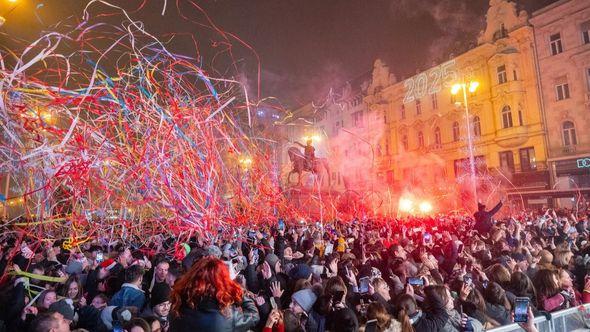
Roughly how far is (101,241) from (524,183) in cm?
3007

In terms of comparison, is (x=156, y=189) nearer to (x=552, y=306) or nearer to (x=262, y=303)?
(x=262, y=303)

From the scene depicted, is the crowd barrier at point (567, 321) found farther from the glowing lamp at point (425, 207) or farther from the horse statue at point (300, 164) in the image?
the glowing lamp at point (425, 207)

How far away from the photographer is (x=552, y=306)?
15.0 feet

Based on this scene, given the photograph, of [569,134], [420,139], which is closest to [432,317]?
[569,134]

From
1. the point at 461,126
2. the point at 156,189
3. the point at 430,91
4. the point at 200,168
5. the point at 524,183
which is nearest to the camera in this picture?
the point at 156,189

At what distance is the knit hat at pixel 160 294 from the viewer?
4.43 m

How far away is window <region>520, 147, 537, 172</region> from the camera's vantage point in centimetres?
2878

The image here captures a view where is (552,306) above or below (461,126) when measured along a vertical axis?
below

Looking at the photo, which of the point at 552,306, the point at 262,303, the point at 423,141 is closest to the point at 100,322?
the point at 262,303

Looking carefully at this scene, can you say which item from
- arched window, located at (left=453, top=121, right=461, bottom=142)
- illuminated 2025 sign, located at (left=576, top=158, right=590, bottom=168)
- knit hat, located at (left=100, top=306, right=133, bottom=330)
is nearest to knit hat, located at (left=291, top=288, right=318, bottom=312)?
knit hat, located at (left=100, top=306, right=133, bottom=330)

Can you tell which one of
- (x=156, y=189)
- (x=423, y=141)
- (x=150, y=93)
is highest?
(x=423, y=141)

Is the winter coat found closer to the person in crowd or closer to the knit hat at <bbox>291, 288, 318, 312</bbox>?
the person in crowd

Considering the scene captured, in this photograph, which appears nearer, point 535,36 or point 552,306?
point 552,306

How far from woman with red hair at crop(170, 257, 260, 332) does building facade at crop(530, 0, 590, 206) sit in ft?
95.3
